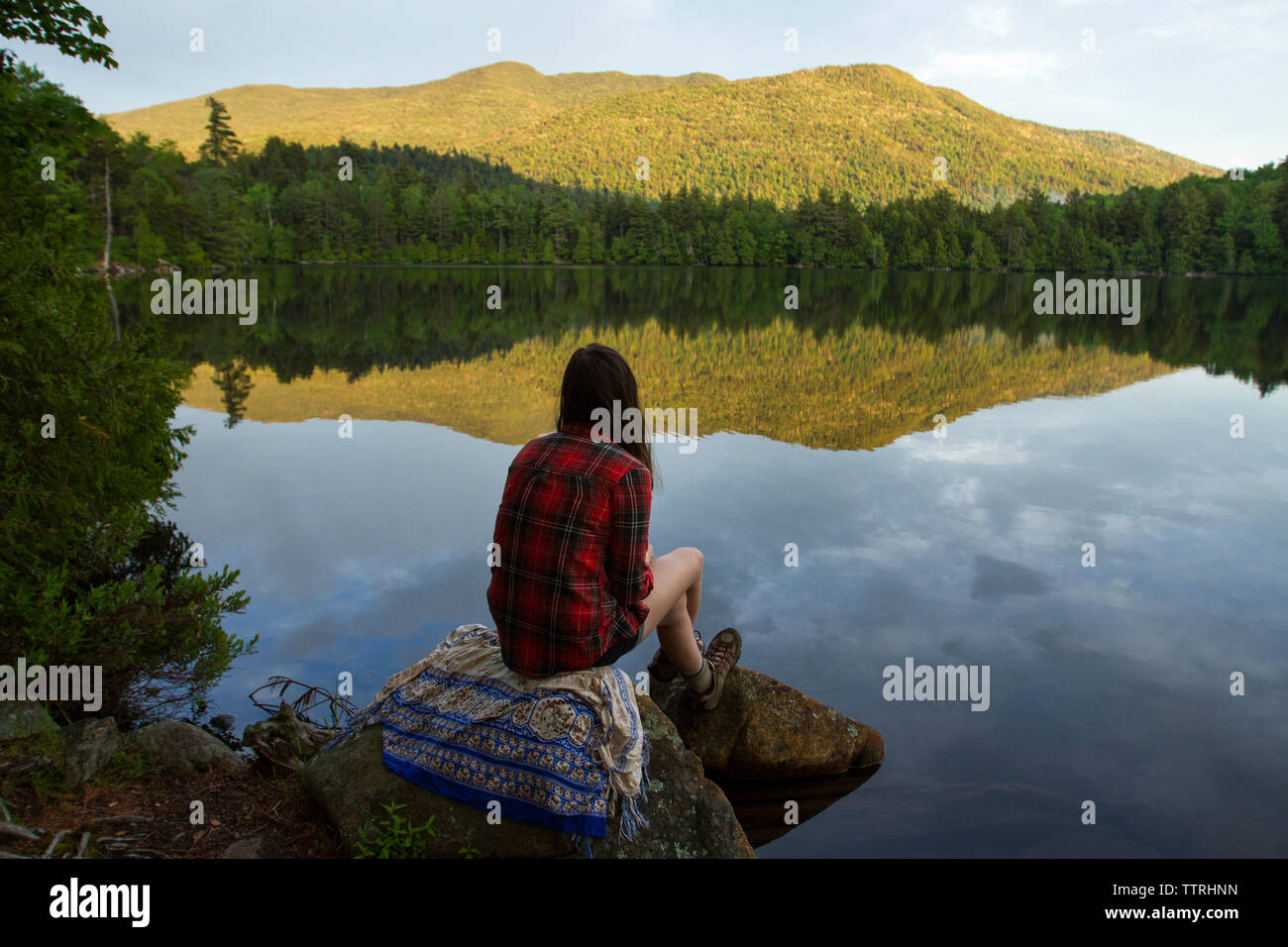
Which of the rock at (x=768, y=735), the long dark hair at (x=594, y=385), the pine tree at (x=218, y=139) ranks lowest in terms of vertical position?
the rock at (x=768, y=735)

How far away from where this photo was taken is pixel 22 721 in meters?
4.24

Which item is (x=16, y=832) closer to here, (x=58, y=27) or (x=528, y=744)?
(x=528, y=744)

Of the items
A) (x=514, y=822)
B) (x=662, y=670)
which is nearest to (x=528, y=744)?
(x=514, y=822)

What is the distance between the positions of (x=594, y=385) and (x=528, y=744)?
4.75 ft

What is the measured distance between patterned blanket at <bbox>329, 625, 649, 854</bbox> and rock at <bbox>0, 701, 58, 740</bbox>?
1917mm

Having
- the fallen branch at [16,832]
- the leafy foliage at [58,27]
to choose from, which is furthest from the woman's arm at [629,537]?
the leafy foliage at [58,27]

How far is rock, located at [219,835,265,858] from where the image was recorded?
134 inches

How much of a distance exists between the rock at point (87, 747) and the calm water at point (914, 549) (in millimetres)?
1264

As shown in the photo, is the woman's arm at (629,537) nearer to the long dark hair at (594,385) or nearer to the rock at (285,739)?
the long dark hair at (594,385)

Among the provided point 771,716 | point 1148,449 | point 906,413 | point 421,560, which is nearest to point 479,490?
point 421,560

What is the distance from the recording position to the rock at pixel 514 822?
3303 mm

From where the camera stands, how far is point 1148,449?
1382 cm

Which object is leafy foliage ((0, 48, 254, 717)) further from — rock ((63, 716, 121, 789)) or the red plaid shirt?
the red plaid shirt
